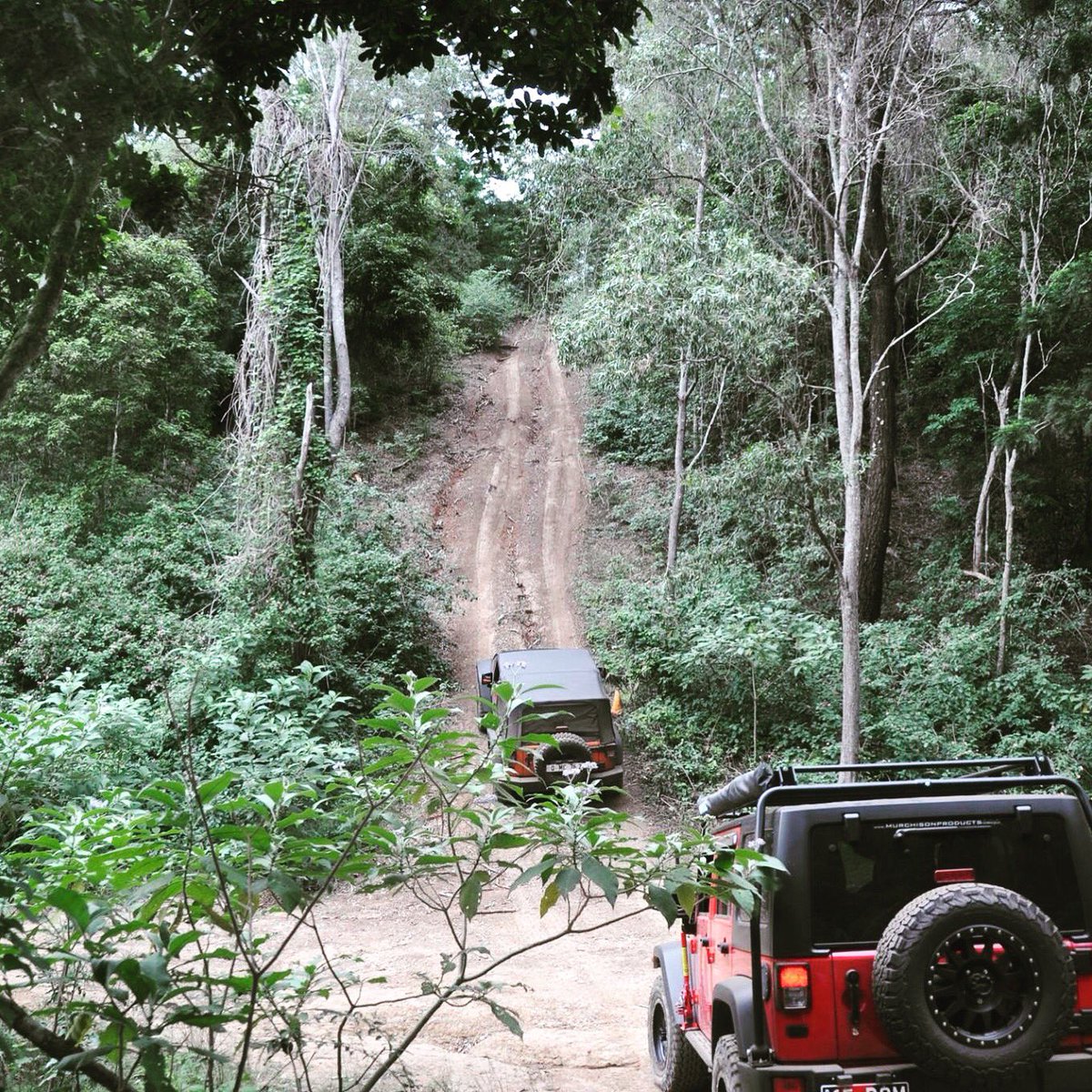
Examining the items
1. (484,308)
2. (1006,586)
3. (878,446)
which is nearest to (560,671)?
(1006,586)

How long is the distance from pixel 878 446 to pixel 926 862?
53.6ft

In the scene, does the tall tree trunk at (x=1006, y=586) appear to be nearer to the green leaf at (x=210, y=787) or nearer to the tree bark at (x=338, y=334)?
the tree bark at (x=338, y=334)

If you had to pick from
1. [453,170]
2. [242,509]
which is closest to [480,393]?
[453,170]

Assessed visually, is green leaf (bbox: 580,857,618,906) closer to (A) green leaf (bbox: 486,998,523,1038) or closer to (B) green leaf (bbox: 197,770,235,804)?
(A) green leaf (bbox: 486,998,523,1038)

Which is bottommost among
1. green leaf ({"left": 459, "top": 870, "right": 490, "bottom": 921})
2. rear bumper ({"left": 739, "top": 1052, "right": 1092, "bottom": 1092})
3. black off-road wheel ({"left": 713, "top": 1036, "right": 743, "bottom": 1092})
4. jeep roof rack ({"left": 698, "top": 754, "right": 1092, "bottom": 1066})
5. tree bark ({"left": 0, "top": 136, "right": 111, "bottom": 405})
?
black off-road wheel ({"left": 713, "top": 1036, "right": 743, "bottom": 1092})

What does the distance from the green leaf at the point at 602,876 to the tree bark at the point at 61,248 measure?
7.24ft

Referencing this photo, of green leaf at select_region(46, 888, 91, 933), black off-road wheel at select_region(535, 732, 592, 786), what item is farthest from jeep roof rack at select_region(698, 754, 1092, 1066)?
black off-road wheel at select_region(535, 732, 592, 786)

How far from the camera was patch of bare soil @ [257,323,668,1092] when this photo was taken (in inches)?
268

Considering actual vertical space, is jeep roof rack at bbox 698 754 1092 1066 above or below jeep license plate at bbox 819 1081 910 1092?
above

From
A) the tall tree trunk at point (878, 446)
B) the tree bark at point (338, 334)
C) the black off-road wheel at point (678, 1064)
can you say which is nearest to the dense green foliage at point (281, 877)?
the black off-road wheel at point (678, 1064)

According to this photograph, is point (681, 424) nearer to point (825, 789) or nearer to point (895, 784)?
point (895, 784)

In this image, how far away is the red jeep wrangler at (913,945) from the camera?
148 inches

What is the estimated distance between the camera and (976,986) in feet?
12.4

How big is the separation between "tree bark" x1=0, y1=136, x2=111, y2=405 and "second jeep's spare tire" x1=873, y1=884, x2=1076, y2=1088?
3.79 metres
